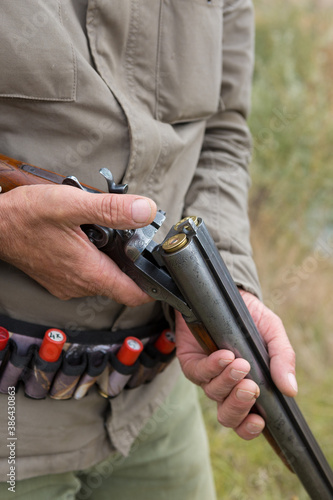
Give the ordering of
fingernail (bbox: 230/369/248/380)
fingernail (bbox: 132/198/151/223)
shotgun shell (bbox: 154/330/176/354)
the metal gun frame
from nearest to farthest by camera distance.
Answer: fingernail (bbox: 132/198/151/223)
the metal gun frame
fingernail (bbox: 230/369/248/380)
shotgun shell (bbox: 154/330/176/354)

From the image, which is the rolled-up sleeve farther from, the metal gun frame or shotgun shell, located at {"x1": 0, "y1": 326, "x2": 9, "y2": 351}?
shotgun shell, located at {"x1": 0, "y1": 326, "x2": 9, "y2": 351}

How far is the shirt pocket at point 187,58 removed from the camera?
5.93 feet

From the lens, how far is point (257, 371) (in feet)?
5.58

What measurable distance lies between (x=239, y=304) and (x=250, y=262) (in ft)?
1.49

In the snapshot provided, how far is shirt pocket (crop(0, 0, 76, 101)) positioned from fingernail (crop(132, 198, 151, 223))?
466 mm

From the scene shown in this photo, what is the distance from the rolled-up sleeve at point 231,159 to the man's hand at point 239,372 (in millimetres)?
219

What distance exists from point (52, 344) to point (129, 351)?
313 millimetres

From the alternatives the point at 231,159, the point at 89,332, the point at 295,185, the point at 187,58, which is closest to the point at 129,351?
the point at 89,332

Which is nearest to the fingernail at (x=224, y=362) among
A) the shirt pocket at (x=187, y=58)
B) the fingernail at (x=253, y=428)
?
the fingernail at (x=253, y=428)

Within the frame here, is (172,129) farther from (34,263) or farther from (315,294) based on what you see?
(315,294)

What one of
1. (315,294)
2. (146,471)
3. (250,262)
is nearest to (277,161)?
(315,294)

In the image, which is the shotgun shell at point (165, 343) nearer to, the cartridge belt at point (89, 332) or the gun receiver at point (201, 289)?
the cartridge belt at point (89, 332)

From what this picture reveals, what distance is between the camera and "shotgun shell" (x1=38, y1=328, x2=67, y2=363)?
5.44ft

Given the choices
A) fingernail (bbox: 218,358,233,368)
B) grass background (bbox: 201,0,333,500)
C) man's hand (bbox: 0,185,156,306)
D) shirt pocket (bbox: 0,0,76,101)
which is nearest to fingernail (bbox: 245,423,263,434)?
fingernail (bbox: 218,358,233,368)
